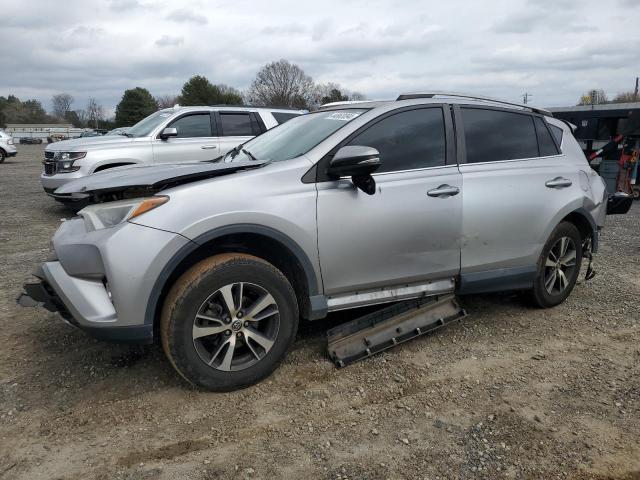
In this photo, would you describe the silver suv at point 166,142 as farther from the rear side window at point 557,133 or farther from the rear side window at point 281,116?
the rear side window at point 557,133

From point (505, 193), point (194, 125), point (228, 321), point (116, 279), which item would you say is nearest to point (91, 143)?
point (194, 125)

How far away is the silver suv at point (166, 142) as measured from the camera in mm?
8148

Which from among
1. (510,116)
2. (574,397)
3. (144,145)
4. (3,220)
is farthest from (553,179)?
(3,220)

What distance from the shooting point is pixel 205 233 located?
2.88 metres

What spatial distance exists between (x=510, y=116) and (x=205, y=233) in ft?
9.08

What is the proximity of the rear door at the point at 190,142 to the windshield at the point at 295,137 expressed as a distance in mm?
4393

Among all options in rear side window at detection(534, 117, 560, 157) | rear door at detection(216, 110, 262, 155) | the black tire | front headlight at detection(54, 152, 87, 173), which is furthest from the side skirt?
front headlight at detection(54, 152, 87, 173)

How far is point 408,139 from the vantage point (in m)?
3.59

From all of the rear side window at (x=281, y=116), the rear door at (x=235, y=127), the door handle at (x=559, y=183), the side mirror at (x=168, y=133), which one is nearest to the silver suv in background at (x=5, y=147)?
the side mirror at (x=168, y=133)

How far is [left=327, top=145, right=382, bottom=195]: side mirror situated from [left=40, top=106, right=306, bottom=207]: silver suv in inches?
214

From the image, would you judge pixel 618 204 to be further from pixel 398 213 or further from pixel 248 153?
pixel 248 153

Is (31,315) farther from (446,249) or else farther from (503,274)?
(503,274)

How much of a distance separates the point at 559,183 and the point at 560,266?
2.44 ft

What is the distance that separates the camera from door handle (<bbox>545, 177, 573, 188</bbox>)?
4094 millimetres
